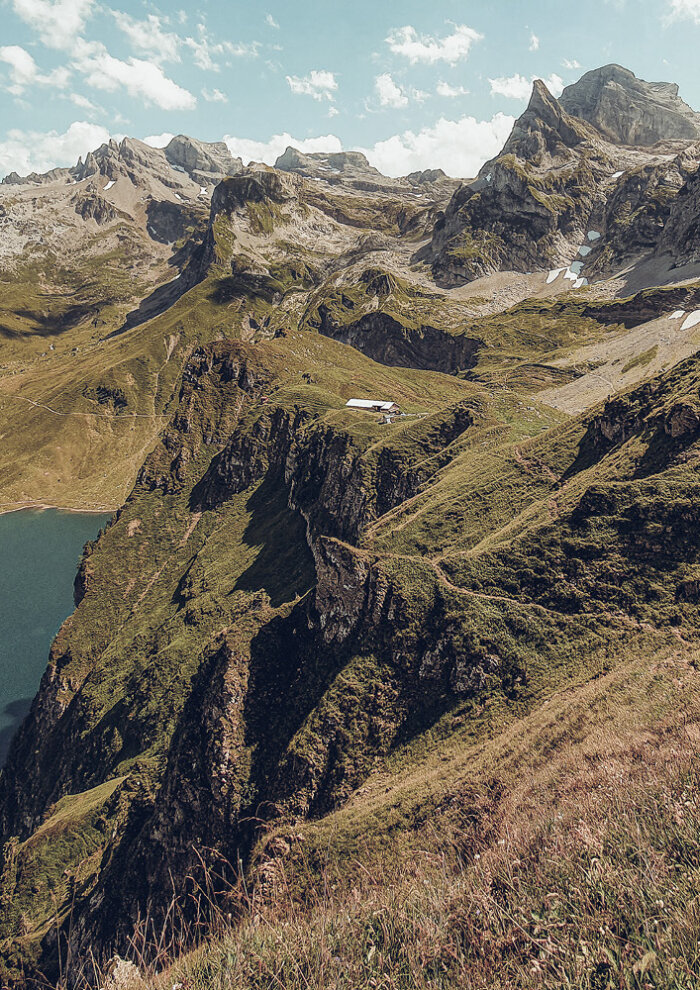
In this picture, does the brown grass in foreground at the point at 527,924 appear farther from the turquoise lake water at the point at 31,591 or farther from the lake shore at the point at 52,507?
the lake shore at the point at 52,507

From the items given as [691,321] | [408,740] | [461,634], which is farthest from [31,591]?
[691,321]

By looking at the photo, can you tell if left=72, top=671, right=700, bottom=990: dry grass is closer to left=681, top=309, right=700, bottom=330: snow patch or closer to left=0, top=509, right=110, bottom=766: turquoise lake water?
left=0, top=509, right=110, bottom=766: turquoise lake water

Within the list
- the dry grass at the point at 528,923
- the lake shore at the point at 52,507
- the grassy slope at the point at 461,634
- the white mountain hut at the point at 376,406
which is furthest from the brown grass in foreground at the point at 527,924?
the lake shore at the point at 52,507

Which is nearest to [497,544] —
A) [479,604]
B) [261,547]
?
[479,604]

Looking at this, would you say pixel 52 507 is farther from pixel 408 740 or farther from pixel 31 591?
pixel 408 740

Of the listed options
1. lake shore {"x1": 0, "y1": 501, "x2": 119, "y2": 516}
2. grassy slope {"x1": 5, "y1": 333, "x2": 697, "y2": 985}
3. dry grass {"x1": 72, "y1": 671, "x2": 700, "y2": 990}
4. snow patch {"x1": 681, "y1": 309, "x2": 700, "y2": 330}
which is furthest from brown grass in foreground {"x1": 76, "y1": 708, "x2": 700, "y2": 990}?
lake shore {"x1": 0, "y1": 501, "x2": 119, "y2": 516}

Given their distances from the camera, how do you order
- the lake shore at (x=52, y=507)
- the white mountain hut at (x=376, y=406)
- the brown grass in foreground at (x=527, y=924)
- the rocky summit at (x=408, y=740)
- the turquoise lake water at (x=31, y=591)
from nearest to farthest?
the brown grass in foreground at (x=527, y=924) → the rocky summit at (x=408, y=740) → the turquoise lake water at (x=31, y=591) → the white mountain hut at (x=376, y=406) → the lake shore at (x=52, y=507)

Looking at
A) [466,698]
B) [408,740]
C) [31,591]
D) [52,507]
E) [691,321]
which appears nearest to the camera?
[466,698]
